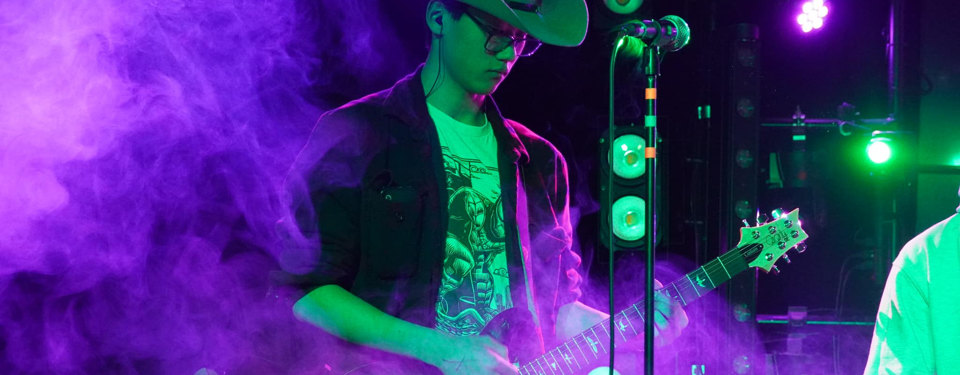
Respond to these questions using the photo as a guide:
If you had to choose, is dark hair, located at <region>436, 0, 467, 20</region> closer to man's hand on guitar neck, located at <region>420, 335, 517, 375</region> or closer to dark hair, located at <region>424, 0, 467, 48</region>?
dark hair, located at <region>424, 0, 467, 48</region>

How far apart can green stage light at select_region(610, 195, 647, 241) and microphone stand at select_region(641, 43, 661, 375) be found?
1920 mm

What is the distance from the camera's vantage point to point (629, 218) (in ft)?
12.6

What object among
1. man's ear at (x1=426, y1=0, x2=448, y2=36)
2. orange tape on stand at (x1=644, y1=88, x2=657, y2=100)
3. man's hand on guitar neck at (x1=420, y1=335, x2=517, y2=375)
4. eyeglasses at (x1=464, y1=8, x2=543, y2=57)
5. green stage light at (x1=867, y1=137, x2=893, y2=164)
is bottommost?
green stage light at (x1=867, y1=137, x2=893, y2=164)

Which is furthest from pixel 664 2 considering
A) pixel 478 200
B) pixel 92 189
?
pixel 92 189

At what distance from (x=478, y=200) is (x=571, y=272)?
52cm

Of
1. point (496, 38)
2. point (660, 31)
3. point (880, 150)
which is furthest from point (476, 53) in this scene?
point (880, 150)

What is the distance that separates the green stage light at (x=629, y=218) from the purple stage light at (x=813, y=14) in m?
1.95

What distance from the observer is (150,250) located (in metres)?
3.15

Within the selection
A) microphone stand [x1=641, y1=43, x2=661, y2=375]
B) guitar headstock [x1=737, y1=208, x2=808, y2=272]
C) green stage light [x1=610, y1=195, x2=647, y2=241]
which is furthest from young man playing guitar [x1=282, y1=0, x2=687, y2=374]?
green stage light [x1=610, y1=195, x2=647, y2=241]

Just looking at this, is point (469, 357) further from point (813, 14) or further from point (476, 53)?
point (813, 14)

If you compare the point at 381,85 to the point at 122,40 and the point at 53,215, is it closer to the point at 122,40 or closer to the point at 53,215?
the point at 122,40

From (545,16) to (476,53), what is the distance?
0.29 m

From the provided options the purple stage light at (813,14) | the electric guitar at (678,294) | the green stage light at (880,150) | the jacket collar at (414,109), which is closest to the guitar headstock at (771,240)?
the electric guitar at (678,294)

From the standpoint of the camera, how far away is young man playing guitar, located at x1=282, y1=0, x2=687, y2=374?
239 centimetres
